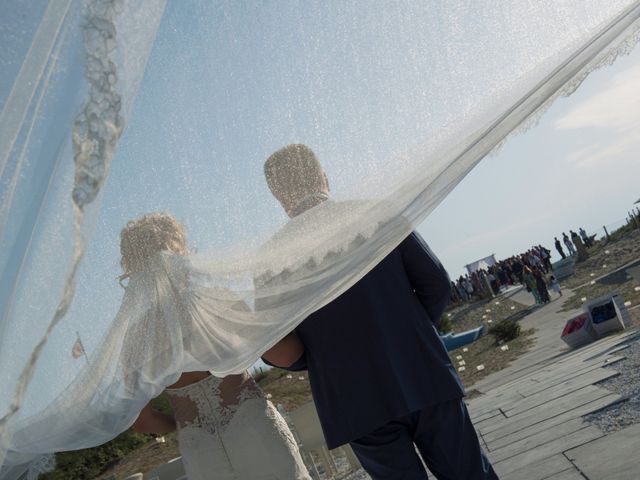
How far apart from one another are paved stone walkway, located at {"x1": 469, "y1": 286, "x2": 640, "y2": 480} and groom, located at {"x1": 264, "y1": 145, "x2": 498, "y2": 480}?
1413 millimetres

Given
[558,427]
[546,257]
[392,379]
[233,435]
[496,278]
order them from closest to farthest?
[392,379]
[233,435]
[558,427]
[546,257]
[496,278]

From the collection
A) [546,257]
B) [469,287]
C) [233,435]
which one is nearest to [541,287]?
[546,257]

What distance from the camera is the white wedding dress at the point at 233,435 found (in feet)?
8.57

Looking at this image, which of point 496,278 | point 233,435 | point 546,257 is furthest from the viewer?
point 496,278

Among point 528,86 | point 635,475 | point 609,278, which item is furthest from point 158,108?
point 609,278

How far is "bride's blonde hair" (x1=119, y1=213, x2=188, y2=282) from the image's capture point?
169 centimetres

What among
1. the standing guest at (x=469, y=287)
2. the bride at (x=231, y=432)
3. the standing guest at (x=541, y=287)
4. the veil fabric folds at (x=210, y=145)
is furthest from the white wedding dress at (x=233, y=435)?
the standing guest at (x=469, y=287)

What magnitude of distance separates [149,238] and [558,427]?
13.8 ft

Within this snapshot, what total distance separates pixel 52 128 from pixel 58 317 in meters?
0.44

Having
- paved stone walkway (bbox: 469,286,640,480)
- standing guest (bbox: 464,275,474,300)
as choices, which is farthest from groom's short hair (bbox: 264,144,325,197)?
standing guest (bbox: 464,275,474,300)

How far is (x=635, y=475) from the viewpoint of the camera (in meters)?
3.30

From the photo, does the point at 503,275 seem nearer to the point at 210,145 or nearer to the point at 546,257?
the point at 546,257

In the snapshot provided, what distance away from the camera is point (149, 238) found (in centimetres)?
170

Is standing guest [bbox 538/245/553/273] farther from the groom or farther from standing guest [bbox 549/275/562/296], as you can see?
the groom
